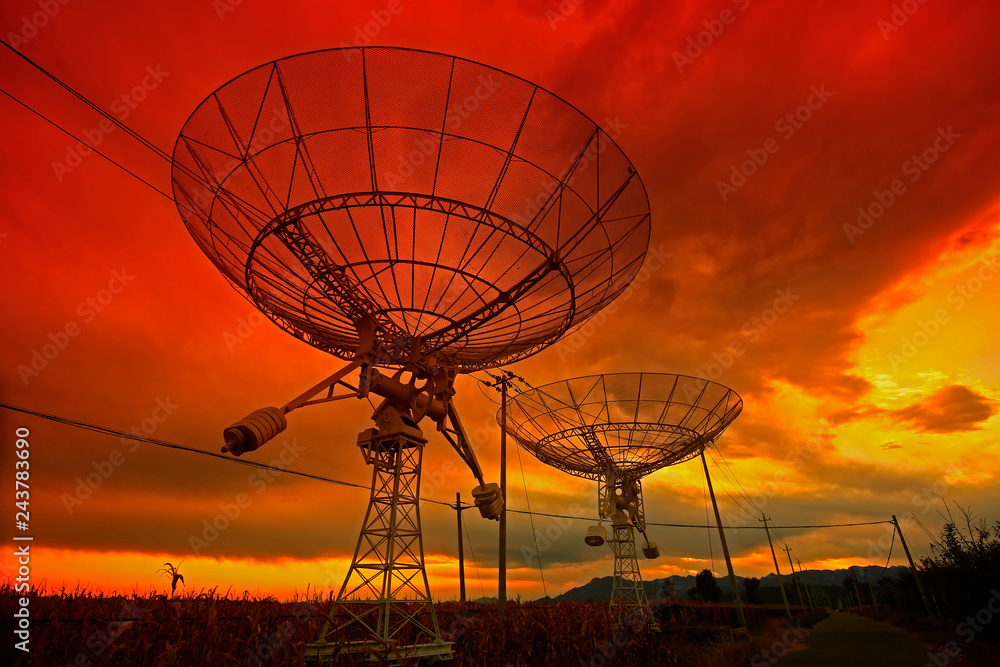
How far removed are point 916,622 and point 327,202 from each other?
4806 centimetres

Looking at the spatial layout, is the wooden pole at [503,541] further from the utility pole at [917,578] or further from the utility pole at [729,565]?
the utility pole at [917,578]

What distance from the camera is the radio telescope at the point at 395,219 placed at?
11.6 meters

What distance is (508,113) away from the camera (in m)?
12.4

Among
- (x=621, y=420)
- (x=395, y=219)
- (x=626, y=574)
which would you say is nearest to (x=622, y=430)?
(x=621, y=420)

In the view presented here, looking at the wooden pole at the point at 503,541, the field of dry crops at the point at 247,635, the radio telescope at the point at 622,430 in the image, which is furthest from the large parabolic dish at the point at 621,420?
the field of dry crops at the point at 247,635

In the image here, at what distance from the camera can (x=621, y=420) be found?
2942cm

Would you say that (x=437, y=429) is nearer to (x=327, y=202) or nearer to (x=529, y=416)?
(x=327, y=202)

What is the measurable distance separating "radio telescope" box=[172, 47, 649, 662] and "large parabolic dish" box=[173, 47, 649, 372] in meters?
0.04

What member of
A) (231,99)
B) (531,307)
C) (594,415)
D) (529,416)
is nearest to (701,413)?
(594,415)

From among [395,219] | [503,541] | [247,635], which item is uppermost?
[395,219]

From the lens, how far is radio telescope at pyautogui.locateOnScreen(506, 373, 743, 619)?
28.3 meters

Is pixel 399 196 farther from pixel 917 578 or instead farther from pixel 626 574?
pixel 917 578

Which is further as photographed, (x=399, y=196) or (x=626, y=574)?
(x=626, y=574)

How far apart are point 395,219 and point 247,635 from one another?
10291 millimetres
